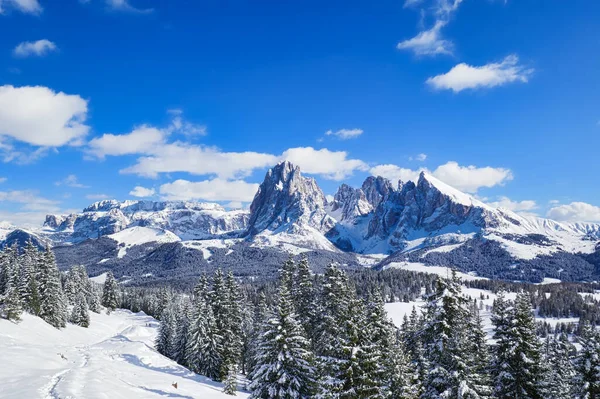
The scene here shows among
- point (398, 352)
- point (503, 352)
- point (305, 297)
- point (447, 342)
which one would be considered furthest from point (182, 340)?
point (447, 342)

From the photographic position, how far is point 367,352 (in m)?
28.6

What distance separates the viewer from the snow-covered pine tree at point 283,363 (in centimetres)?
3272

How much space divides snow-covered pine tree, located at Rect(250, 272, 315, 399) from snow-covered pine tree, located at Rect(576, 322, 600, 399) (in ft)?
72.6

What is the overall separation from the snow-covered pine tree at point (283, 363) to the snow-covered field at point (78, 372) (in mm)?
10834

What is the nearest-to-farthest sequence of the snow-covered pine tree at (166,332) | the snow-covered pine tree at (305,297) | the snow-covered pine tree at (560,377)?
the snow-covered pine tree at (560,377) → the snow-covered pine tree at (305,297) → the snow-covered pine tree at (166,332)

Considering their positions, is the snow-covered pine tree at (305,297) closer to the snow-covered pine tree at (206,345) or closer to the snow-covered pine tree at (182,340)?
the snow-covered pine tree at (206,345)

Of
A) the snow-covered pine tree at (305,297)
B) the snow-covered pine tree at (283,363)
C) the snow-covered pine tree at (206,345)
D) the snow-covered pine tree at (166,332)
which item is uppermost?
the snow-covered pine tree at (305,297)

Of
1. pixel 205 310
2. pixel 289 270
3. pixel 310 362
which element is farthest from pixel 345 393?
pixel 205 310

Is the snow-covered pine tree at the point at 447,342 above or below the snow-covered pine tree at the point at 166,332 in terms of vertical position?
above

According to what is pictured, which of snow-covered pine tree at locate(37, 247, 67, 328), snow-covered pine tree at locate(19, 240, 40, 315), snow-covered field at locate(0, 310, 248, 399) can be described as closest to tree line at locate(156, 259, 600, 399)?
snow-covered field at locate(0, 310, 248, 399)

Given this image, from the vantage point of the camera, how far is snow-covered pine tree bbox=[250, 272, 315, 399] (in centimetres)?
3272

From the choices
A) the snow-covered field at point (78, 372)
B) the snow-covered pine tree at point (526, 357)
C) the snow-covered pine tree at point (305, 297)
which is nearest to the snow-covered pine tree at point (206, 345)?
the snow-covered field at point (78, 372)

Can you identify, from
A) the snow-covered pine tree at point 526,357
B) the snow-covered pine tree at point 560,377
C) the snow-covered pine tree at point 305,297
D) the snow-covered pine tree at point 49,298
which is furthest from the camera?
the snow-covered pine tree at point 49,298

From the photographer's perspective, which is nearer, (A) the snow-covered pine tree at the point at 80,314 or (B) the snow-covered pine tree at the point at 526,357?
(B) the snow-covered pine tree at the point at 526,357
